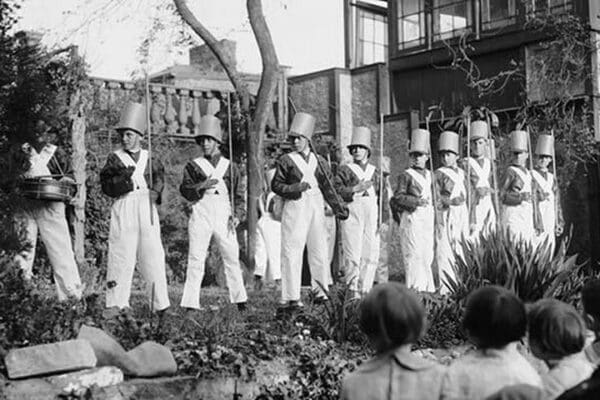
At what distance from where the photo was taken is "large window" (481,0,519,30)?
19828 mm

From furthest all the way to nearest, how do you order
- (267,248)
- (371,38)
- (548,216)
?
1. (371,38)
2. (267,248)
3. (548,216)

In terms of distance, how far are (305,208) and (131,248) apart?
1.86 m

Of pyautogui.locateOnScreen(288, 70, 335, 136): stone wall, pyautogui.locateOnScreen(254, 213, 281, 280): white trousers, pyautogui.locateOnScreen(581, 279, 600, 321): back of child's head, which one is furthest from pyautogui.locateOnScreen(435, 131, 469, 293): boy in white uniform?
pyautogui.locateOnScreen(581, 279, 600, 321): back of child's head

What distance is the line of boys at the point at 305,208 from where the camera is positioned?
1017 cm

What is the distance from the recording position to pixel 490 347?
4.52 m

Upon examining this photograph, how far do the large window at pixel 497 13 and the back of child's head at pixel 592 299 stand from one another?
14958 mm

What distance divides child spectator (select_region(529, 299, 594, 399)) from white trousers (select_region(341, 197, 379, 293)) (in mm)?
7827

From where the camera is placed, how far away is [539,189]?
1468 cm

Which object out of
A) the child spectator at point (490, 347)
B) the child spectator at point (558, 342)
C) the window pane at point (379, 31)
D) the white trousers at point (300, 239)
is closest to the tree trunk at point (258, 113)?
the white trousers at point (300, 239)

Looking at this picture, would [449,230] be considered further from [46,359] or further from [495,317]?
[495,317]

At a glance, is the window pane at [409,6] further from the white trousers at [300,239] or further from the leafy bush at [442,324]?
the leafy bush at [442,324]

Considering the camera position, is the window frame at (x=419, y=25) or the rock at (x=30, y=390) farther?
the window frame at (x=419, y=25)

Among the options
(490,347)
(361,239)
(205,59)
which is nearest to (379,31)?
(205,59)

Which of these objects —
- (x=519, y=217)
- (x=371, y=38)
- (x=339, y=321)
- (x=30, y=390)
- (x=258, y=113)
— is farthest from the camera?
(x=371, y=38)
